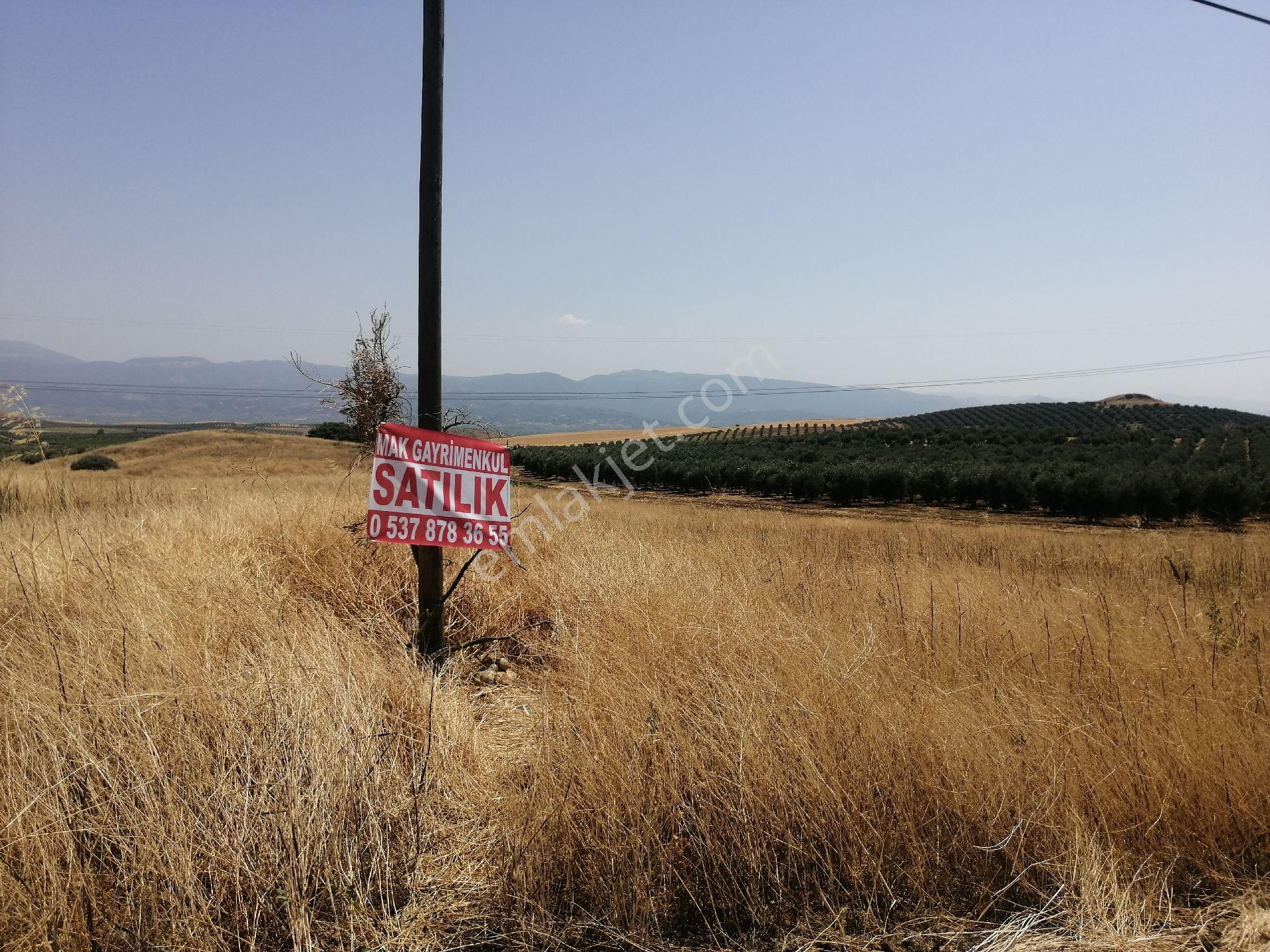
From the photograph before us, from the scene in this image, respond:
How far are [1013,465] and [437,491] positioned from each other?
1374 inches

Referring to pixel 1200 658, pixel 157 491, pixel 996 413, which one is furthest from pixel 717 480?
pixel 996 413

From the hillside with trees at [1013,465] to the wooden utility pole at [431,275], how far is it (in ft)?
94.7

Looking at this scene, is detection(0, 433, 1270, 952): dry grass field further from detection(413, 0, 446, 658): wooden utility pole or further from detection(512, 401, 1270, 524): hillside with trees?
detection(512, 401, 1270, 524): hillside with trees

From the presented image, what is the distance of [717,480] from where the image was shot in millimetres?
42219

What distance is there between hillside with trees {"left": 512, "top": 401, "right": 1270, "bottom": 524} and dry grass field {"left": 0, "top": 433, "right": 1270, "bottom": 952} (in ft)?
89.2

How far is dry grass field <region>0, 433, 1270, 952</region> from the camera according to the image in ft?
7.17

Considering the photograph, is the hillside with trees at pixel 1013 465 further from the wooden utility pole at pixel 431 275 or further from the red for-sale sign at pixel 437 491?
the wooden utility pole at pixel 431 275

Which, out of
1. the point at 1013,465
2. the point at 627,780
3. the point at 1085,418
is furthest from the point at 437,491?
the point at 1085,418

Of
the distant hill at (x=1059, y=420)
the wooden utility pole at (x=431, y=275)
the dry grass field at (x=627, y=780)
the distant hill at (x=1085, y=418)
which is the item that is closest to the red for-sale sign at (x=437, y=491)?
the wooden utility pole at (x=431, y=275)

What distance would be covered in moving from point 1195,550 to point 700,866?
10319 millimetres

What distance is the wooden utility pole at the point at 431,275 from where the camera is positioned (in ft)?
13.9

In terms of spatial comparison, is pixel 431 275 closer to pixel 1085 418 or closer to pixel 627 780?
pixel 627 780

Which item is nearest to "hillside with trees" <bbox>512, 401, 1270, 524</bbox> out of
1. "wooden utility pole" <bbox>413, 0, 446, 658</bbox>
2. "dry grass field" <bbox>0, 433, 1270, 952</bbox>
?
"dry grass field" <bbox>0, 433, 1270, 952</bbox>

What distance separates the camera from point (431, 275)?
432 cm
